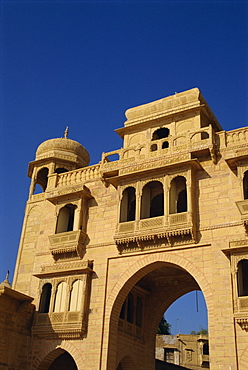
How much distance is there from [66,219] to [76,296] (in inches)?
160

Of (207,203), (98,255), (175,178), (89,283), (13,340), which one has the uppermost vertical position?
(175,178)

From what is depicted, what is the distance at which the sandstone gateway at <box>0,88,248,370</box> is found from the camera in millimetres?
14586

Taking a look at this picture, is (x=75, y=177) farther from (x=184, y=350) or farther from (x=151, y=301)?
(x=184, y=350)

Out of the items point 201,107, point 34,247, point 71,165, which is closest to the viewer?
point 201,107

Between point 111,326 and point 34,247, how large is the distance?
5.75 meters

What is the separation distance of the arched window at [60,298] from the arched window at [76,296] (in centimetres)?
39

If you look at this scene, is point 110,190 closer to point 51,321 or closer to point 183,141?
point 183,141

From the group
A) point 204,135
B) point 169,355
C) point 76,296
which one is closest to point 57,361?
point 76,296

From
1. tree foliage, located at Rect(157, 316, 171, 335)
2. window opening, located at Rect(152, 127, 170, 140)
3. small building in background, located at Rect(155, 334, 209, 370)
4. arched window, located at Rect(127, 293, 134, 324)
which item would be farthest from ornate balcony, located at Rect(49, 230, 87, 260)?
tree foliage, located at Rect(157, 316, 171, 335)

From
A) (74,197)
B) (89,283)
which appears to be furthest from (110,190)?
(89,283)

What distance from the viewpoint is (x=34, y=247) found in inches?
776

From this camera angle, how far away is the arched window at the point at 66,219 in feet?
62.8

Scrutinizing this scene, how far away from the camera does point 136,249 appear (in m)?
16.4

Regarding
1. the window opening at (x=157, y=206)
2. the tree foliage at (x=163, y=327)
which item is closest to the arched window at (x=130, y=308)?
the window opening at (x=157, y=206)
